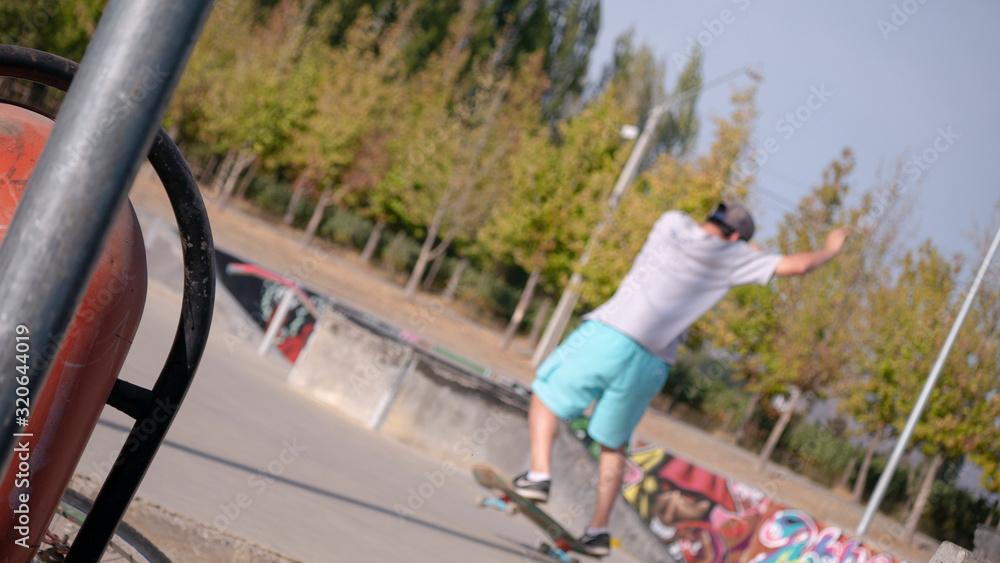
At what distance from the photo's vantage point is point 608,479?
4723 millimetres

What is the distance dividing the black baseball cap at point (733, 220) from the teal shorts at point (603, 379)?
2.79 ft

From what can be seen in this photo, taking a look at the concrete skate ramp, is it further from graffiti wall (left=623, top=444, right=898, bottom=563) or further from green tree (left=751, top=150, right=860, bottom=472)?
green tree (left=751, top=150, right=860, bottom=472)

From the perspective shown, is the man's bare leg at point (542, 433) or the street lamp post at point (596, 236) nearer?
the man's bare leg at point (542, 433)

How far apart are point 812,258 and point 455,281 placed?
3450 centimetres

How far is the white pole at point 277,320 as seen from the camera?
11.1 meters

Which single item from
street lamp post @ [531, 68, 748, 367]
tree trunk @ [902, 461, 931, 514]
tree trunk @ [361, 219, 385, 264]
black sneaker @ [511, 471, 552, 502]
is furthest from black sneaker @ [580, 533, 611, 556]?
tree trunk @ [361, 219, 385, 264]

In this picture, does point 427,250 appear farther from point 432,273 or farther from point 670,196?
point 670,196

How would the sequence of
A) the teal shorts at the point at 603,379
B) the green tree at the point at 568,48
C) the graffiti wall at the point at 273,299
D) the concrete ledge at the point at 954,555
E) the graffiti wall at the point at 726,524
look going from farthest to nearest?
the green tree at the point at 568,48 < the graffiti wall at the point at 273,299 < the graffiti wall at the point at 726,524 < the teal shorts at the point at 603,379 < the concrete ledge at the point at 954,555

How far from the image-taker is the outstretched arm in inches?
159

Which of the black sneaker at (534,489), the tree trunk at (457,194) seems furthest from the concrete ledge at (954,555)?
the tree trunk at (457,194)

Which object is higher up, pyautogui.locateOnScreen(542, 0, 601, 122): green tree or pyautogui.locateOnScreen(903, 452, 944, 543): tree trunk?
pyautogui.locateOnScreen(542, 0, 601, 122): green tree

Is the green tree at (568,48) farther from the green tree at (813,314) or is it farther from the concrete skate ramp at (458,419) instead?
the concrete skate ramp at (458,419)

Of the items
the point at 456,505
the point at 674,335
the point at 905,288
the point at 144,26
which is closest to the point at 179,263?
the point at 456,505

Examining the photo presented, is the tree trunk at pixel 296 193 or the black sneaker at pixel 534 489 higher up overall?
the black sneaker at pixel 534 489
